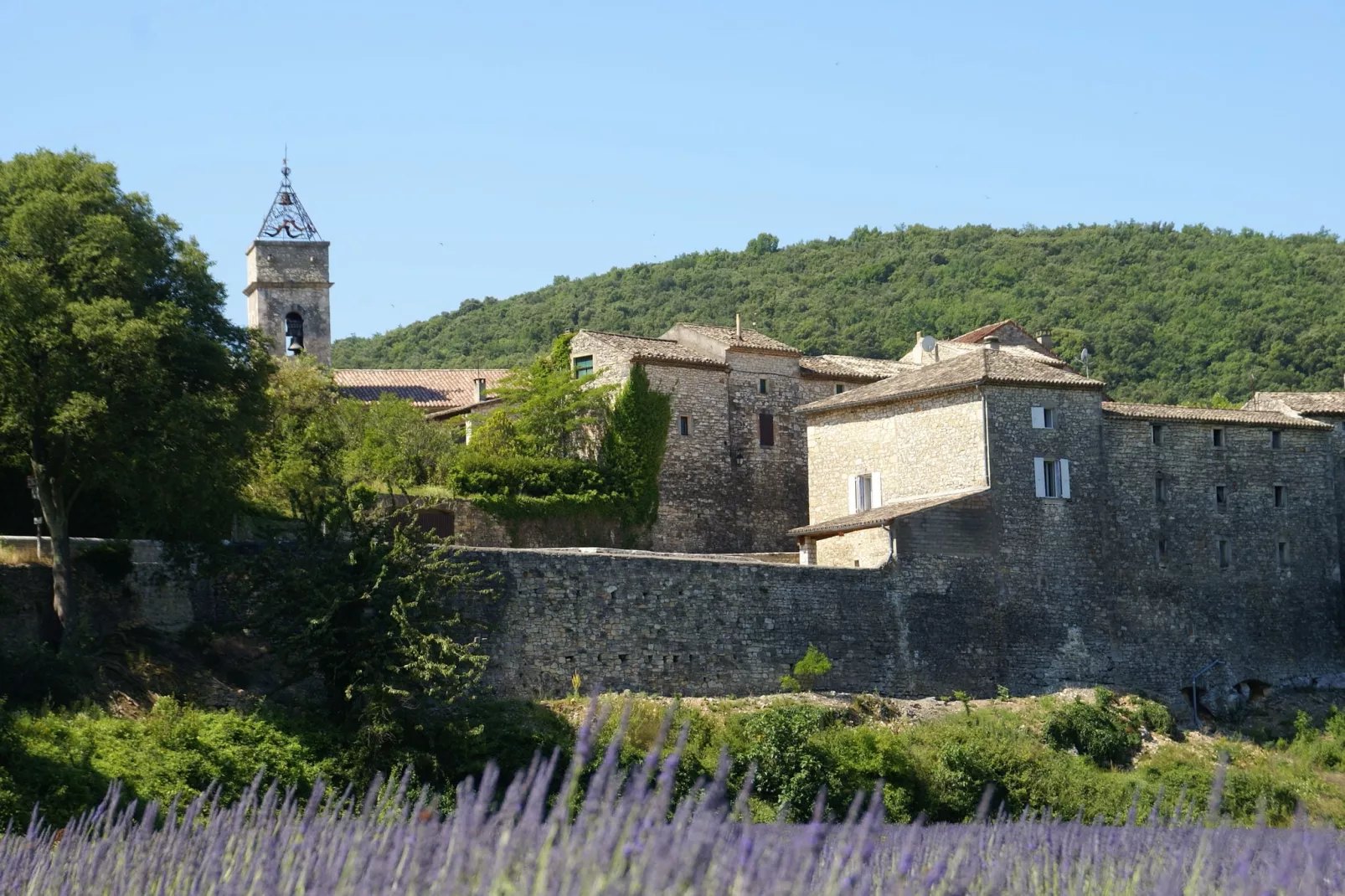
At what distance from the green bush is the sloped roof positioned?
15.3 meters

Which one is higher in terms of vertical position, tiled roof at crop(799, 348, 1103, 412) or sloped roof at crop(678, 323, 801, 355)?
sloped roof at crop(678, 323, 801, 355)

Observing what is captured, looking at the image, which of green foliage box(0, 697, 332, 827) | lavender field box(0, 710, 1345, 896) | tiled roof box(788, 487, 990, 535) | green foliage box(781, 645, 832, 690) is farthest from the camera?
tiled roof box(788, 487, 990, 535)

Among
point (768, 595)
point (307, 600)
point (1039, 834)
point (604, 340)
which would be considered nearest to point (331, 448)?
point (604, 340)

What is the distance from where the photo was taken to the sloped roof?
156 ft

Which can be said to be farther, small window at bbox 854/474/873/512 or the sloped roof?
the sloped roof

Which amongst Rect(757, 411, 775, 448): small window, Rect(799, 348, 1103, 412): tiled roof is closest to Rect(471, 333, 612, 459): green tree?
Rect(757, 411, 775, 448): small window

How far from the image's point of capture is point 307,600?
28125mm

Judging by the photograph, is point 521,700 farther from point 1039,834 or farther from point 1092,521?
point 1039,834

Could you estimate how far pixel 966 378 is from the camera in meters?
39.6

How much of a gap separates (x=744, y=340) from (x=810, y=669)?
48.2 ft

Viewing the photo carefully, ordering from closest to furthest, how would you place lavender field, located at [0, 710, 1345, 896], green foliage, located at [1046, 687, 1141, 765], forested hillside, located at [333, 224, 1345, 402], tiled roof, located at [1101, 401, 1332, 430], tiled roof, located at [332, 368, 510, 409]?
1. lavender field, located at [0, 710, 1345, 896]
2. green foliage, located at [1046, 687, 1141, 765]
3. tiled roof, located at [1101, 401, 1332, 430]
4. tiled roof, located at [332, 368, 510, 409]
5. forested hillside, located at [333, 224, 1345, 402]

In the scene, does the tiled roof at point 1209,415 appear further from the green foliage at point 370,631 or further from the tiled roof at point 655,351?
the green foliage at point 370,631

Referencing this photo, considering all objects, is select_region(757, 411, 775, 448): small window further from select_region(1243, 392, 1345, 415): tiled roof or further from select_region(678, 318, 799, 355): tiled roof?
select_region(1243, 392, 1345, 415): tiled roof

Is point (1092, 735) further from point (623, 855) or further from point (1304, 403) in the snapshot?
point (623, 855)
